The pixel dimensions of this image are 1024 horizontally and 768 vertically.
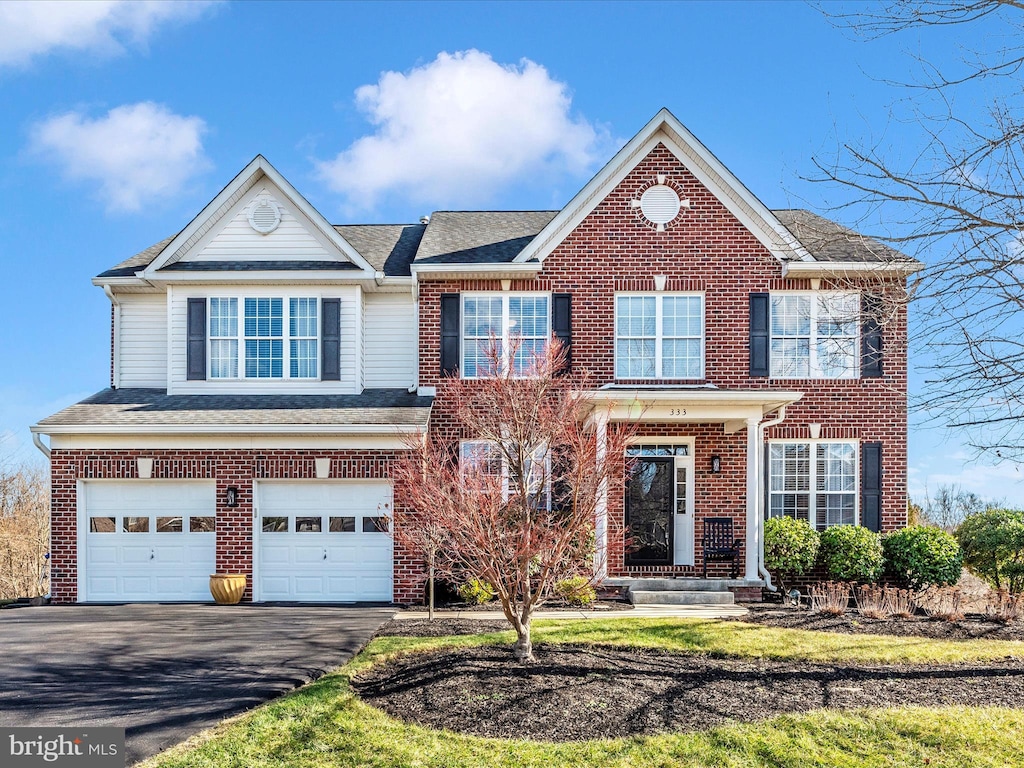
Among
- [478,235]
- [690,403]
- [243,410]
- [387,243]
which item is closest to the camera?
[690,403]

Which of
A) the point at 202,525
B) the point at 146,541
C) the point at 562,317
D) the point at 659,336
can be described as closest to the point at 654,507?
the point at 659,336

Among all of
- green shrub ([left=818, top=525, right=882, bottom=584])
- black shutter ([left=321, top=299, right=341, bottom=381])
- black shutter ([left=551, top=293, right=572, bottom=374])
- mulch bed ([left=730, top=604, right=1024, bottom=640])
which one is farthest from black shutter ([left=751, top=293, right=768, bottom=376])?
black shutter ([left=321, top=299, right=341, bottom=381])

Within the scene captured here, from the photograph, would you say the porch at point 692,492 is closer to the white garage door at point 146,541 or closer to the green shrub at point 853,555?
the green shrub at point 853,555

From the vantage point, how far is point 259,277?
55.7ft

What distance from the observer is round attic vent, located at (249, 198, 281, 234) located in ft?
57.3

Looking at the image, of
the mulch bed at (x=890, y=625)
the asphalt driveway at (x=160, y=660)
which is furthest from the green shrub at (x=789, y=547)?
the asphalt driveway at (x=160, y=660)

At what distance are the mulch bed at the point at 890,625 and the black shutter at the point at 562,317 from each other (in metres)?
6.35

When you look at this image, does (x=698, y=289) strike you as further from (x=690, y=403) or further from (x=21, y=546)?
(x=21, y=546)

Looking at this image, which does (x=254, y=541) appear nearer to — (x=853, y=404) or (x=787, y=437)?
(x=787, y=437)

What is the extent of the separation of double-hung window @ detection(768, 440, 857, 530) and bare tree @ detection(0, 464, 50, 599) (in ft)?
62.5

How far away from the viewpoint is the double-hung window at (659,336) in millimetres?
17062

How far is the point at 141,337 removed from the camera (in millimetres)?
18031

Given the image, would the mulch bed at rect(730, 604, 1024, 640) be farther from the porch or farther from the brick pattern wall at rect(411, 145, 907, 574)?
the brick pattern wall at rect(411, 145, 907, 574)

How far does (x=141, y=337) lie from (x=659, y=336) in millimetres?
11228
